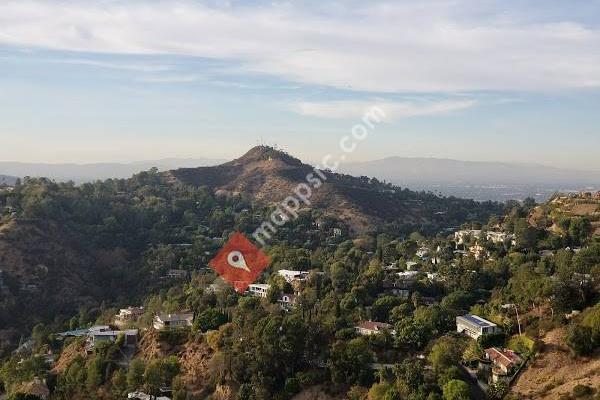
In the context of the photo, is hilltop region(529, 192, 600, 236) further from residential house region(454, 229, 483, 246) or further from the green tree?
the green tree

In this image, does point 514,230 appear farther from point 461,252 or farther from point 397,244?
point 397,244

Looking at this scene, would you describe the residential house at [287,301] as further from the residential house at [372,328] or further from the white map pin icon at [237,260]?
the white map pin icon at [237,260]

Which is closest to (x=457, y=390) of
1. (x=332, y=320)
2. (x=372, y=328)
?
Answer: (x=372, y=328)

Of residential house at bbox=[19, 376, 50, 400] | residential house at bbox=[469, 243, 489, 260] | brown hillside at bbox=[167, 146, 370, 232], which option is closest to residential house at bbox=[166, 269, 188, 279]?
residential house at bbox=[19, 376, 50, 400]

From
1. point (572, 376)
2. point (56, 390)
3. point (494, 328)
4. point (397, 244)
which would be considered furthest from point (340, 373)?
point (397, 244)

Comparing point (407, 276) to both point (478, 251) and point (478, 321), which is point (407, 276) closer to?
point (478, 251)

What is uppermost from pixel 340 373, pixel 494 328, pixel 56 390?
pixel 494 328
